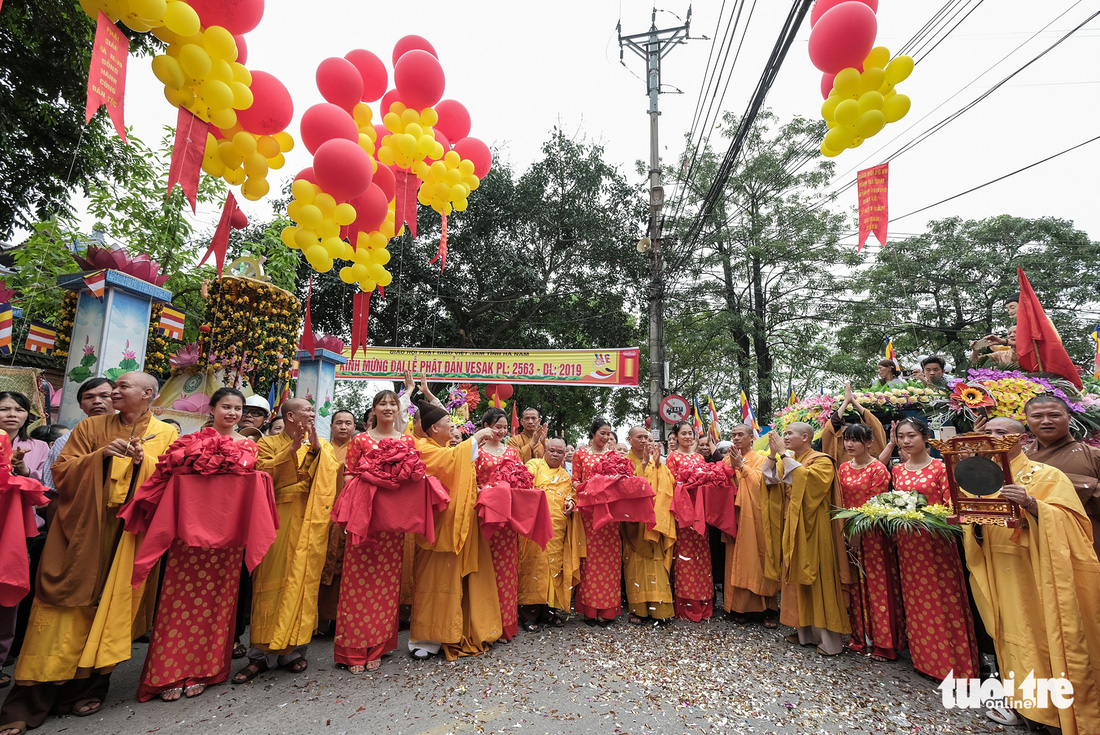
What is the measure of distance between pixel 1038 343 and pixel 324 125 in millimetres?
6419

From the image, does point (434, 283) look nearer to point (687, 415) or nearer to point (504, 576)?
point (687, 415)

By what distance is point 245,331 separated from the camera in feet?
24.9

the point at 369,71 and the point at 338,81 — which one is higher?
the point at 369,71

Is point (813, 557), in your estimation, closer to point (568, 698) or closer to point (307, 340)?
point (568, 698)

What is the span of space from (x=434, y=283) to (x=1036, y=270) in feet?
60.2

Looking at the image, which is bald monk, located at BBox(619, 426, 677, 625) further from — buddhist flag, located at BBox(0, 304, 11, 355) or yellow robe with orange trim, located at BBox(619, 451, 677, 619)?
buddhist flag, located at BBox(0, 304, 11, 355)

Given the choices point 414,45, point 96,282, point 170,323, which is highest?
point 414,45

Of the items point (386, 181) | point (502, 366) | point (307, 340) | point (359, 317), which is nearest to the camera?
point (386, 181)

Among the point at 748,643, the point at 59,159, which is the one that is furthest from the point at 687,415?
the point at 59,159

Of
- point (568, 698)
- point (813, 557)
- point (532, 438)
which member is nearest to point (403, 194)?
point (532, 438)

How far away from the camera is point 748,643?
457 centimetres

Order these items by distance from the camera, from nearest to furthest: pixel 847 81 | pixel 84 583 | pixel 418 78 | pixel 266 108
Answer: pixel 84 583, pixel 847 81, pixel 266 108, pixel 418 78

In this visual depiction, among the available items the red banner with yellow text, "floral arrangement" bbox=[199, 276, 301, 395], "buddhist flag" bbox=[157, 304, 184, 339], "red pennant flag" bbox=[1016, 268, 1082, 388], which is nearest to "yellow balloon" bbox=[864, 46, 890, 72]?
"red pennant flag" bbox=[1016, 268, 1082, 388]

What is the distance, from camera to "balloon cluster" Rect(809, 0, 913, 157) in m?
3.99
